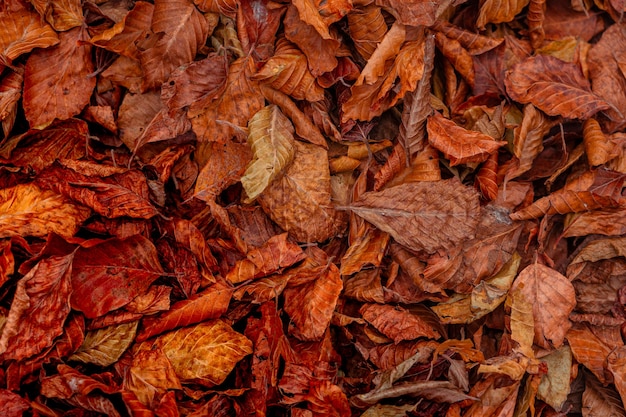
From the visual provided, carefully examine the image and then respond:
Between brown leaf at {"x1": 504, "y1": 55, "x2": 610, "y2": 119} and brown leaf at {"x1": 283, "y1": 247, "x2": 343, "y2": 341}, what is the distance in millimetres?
1064

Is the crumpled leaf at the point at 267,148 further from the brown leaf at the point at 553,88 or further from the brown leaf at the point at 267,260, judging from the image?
the brown leaf at the point at 553,88

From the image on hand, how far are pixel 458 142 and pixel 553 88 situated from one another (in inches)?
19.2

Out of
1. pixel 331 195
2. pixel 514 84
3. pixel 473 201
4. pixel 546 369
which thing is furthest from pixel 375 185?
pixel 546 369

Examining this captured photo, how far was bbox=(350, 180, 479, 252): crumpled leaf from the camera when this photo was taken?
2.18 m

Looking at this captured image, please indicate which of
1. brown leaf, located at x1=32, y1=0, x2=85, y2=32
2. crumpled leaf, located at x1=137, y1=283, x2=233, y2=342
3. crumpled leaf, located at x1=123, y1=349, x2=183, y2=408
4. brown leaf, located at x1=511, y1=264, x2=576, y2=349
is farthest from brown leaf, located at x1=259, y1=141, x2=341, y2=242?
brown leaf, located at x1=32, y1=0, x2=85, y2=32

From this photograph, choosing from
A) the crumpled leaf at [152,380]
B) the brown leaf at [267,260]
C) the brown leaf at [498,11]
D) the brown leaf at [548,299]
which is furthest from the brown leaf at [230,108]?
the brown leaf at [548,299]

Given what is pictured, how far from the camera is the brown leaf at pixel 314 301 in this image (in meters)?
2.15

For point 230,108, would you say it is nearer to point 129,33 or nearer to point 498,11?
point 129,33

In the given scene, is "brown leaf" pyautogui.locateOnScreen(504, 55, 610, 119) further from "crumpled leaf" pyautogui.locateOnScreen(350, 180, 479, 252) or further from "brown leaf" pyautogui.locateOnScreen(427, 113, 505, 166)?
"crumpled leaf" pyautogui.locateOnScreen(350, 180, 479, 252)

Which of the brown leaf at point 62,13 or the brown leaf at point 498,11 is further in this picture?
the brown leaf at point 498,11

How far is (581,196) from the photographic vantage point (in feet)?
7.23

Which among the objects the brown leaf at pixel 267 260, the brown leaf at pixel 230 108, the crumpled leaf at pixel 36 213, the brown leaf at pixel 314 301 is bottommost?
the brown leaf at pixel 314 301

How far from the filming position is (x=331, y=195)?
2318 millimetres

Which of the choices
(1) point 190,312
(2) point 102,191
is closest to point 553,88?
(1) point 190,312
